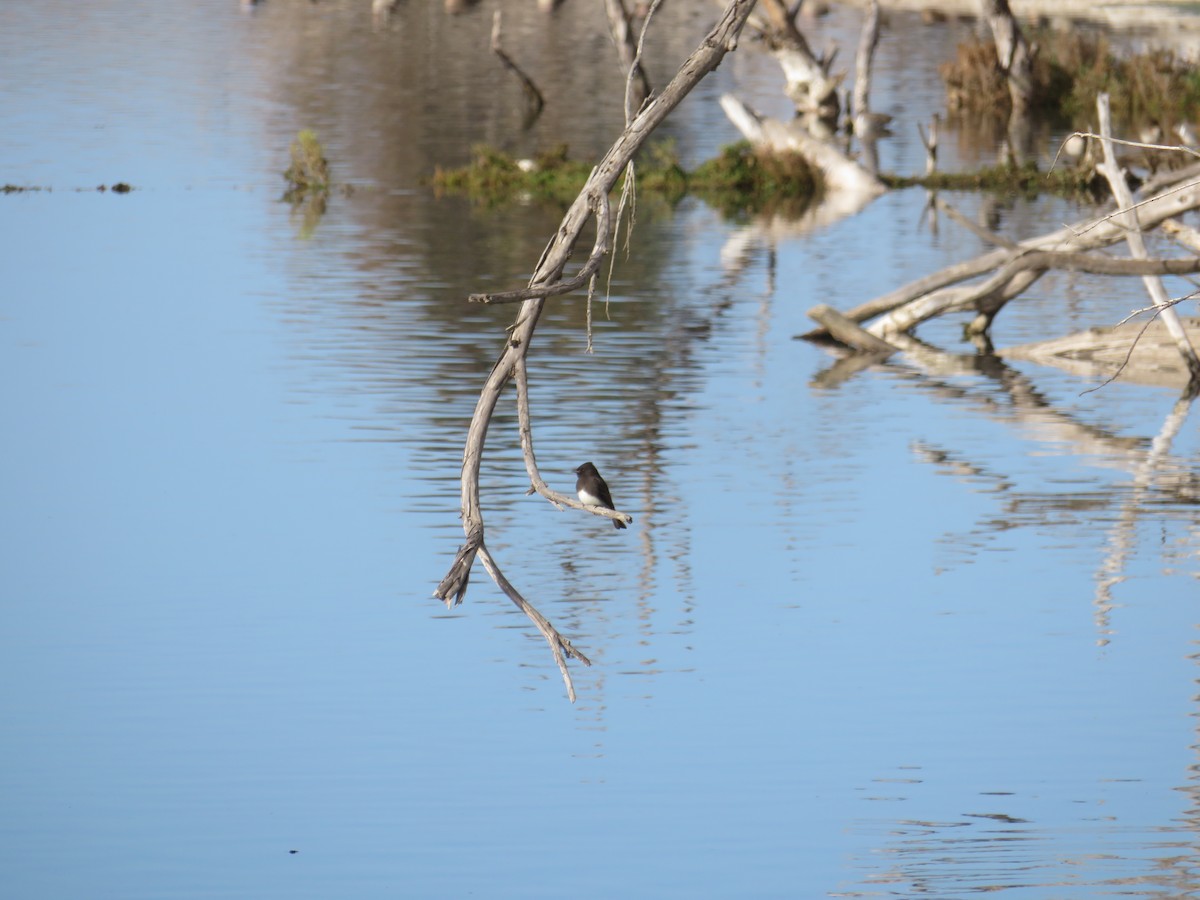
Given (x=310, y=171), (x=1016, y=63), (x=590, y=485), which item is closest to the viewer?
(x=590, y=485)

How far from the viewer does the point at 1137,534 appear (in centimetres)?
1270

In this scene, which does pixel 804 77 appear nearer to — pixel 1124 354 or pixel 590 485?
pixel 1124 354

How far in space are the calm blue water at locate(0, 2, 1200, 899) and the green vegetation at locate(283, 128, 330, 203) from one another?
6223 millimetres

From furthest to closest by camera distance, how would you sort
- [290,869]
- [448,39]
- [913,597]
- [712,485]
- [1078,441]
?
1. [448,39]
2. [1078,441]
3. [712,485]
4. [913,597]
5. [290,869]

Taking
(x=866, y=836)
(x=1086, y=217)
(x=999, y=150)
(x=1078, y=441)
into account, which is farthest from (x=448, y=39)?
(x=866, y=836)

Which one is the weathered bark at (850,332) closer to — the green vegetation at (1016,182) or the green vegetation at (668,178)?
the green vegetation at (668,178)

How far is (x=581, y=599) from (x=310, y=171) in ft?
67.5

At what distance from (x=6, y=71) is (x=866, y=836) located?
43.2 meters

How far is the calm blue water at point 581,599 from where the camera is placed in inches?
314

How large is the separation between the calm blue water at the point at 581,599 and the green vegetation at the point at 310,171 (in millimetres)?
6223

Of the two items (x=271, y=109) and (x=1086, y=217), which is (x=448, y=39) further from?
(x=1086, y=217)

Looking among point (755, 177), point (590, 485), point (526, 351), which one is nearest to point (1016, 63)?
point (755, 177)

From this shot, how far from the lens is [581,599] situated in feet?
36.7

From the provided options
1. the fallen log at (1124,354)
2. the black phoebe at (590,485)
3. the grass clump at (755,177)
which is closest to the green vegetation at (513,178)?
the grass clump at (755,177)
